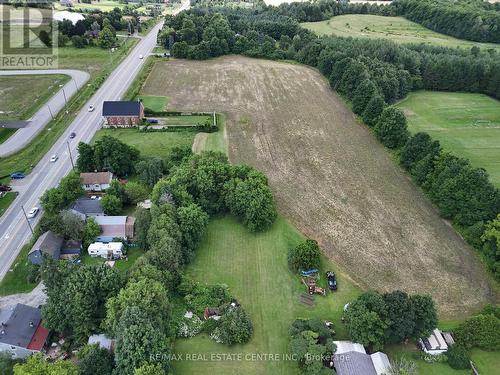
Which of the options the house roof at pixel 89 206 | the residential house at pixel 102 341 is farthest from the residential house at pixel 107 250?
the residential house at pixel 102 341

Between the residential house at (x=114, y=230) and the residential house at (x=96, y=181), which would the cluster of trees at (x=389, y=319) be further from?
the residential house at (x=96, y=181)

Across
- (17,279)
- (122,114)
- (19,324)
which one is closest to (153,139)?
(122,114)

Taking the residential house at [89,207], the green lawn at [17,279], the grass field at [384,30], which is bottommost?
the green lawn at [17,279]

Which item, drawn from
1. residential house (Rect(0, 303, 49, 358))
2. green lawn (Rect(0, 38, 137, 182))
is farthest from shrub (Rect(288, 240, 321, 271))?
green lawn (Rect(0, 38, 137, 182))

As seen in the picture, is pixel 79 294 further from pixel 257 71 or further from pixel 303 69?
pixel 303 69

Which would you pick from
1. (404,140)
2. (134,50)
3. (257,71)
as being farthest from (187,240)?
(134,50)

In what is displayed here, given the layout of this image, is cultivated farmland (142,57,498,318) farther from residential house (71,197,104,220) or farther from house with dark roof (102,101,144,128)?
residential house (71,197,104,220)
